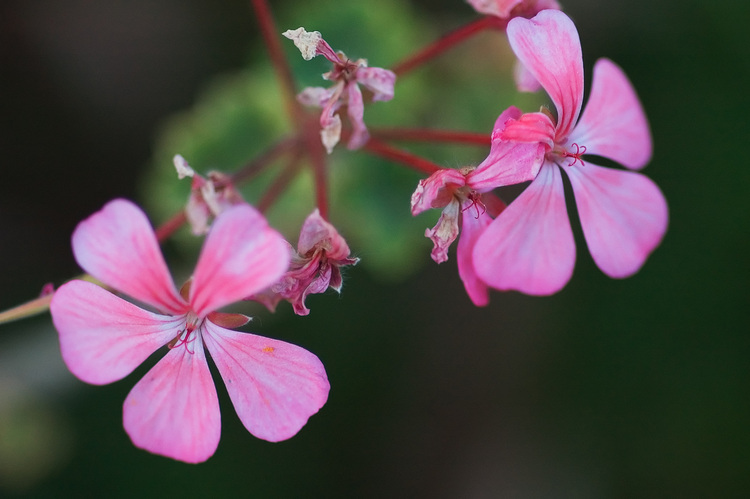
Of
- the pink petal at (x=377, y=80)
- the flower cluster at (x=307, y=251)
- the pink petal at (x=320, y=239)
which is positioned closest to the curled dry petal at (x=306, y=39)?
the flower cluster at (x=307, y=251)

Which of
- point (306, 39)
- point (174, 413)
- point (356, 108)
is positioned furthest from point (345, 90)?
point (174, 413)

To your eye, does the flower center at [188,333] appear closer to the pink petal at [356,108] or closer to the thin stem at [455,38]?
the pink petal at [356,108]

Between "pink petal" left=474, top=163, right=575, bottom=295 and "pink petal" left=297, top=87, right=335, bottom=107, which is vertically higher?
"pink petal" left=297, top=87, right=335, bottom=107

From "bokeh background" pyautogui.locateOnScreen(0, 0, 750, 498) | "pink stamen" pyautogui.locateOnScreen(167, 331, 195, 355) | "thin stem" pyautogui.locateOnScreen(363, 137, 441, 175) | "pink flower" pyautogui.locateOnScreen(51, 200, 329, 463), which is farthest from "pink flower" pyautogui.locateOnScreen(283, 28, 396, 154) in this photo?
"bokeh background" pyautogui.locateOnScreen(0, 0, 750, 498)

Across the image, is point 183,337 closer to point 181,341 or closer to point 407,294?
point 181,341

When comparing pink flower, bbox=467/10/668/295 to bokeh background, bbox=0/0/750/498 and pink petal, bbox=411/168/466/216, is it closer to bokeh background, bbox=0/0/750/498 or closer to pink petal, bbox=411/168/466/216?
pink petal, bbox=411/168/466/216
